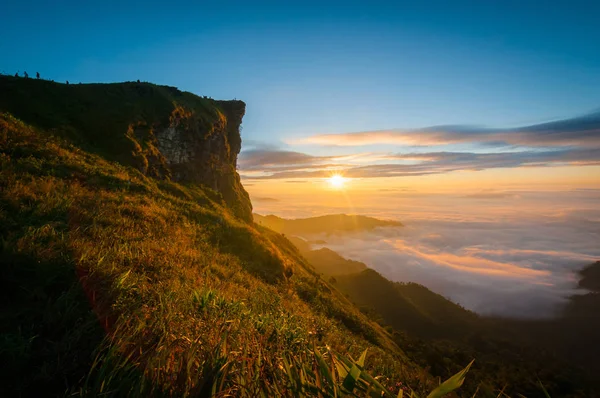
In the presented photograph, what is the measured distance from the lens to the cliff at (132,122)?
25.0m

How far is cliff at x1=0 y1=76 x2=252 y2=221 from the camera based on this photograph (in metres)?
25.0

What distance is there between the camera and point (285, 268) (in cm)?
2019

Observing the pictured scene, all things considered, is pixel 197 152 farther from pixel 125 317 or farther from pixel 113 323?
pixel 125 317

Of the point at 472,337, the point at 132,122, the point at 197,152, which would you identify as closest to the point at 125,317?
the point at 132,122

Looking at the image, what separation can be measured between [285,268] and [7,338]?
18092mm

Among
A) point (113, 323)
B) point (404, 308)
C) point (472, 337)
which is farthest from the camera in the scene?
point (404, 308)

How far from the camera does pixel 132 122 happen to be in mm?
30672

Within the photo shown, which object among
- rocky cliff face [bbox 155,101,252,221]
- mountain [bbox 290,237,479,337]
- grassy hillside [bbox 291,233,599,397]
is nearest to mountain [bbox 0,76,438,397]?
rocky cliff face [bbox 155,101,252,221]

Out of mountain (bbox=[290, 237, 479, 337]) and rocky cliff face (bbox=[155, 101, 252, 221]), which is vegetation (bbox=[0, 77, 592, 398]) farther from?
mountain (bbox=[290, 237, 479, 337])

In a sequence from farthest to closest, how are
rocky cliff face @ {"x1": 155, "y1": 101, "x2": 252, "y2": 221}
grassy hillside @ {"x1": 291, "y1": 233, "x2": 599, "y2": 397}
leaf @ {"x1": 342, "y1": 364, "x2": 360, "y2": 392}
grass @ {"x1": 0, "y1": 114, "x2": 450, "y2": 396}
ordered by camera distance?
grassy hillside @ {"x1": 291, "y1": 233, "x2": 599, "y2": 397} < rocky cliff face @ {"x1": 155, "y1": 101, "x2": 252, "y2": 221} < grass @ {"x1": 0, "y1": 114, "x2": 450, "y2": 396} < leaf @ {"x1": 342, "y1": 364, "x2": 360, "y2": 392}

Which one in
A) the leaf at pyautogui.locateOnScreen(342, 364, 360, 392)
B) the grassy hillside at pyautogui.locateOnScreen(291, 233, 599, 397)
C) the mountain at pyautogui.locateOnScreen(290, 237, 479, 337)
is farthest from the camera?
the mountain at pyautogui.locateOnScreen(290, 237, 479, 337)

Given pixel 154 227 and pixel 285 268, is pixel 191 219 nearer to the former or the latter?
pixel 154 227

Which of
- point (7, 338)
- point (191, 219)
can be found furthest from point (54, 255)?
point (191, 219)

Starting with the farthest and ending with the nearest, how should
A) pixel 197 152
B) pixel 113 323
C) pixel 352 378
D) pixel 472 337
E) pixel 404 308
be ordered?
pixel 404 308 < pixel 472 337 < pixel 197 152 < pixel 113 323 < pixel 352 378
